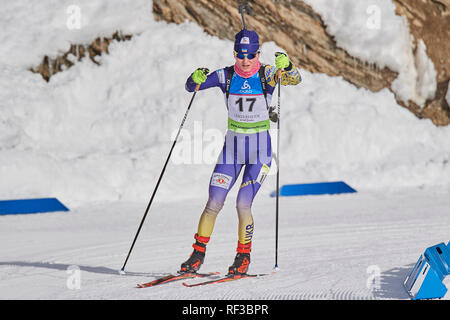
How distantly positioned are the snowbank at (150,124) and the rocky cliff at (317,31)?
0.98 feet

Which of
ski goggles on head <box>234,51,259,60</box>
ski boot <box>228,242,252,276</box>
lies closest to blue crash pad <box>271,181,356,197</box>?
ski boot <box>228,242,252,276</box>

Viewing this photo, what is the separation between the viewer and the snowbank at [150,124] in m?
10.9

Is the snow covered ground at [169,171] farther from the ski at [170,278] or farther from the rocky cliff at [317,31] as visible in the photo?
the rocky cliff at [317,31]

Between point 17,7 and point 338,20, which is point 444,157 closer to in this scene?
point 338,20

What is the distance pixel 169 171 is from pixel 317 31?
182 inches

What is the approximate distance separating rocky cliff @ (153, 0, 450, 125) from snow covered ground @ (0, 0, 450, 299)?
1.06 ft

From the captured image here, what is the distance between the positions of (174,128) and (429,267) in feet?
25.0

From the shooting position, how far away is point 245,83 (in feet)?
19.6

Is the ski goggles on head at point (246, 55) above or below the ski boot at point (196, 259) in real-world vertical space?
above

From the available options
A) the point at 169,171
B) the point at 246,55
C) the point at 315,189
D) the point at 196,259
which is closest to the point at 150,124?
the point at 169,171

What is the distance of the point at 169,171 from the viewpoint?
444 inches

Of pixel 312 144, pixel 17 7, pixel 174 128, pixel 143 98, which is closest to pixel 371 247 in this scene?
pixel 312 144

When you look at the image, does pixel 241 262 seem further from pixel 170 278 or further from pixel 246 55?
pixel 246 55

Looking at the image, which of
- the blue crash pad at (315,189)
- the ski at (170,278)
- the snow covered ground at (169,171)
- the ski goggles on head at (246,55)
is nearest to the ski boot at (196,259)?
the ski at (170,278)
